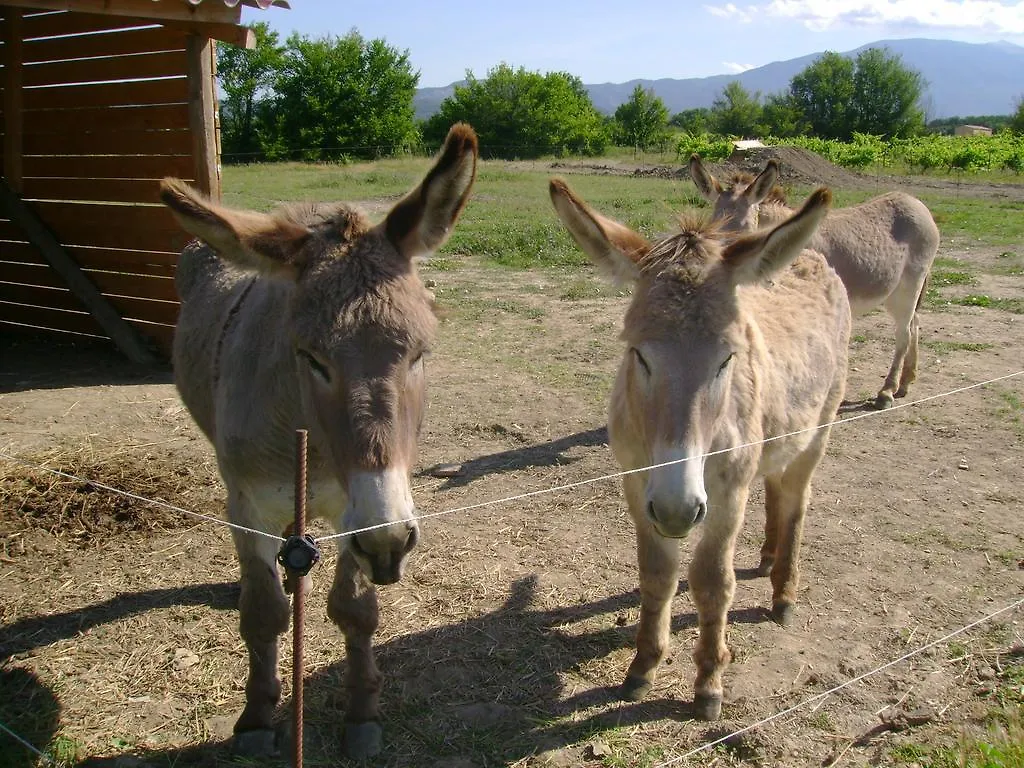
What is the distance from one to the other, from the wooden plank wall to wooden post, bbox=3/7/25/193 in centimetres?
19

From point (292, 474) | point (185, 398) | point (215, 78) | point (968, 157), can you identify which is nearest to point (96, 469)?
point (185, 398)

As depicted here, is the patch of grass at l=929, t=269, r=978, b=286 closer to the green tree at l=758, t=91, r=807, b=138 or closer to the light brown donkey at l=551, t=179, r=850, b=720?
the light brown donkey at l=551, t=179, r=850, b=720

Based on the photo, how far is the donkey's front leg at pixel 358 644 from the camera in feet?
10.2

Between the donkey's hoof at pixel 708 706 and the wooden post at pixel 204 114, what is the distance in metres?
6.03

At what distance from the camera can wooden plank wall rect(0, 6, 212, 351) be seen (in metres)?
7.38

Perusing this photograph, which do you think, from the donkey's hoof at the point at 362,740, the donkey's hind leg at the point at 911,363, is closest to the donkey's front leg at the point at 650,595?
the donkey's hoof at the point at 362,740

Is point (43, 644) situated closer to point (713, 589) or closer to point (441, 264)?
point (713, 589)

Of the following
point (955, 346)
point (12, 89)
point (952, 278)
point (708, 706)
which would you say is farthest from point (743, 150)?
point (708, 706)

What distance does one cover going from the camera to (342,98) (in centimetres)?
4819

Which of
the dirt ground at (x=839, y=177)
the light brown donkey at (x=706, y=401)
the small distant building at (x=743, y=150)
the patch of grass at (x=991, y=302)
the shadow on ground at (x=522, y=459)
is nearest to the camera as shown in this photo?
the light brown donkey at (x=706, y=401)

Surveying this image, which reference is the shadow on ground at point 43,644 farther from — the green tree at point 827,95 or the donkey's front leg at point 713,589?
the green tree at point 827,95

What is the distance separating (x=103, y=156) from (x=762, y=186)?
22.5 feet

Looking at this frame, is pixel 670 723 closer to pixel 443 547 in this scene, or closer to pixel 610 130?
pixel 443 547

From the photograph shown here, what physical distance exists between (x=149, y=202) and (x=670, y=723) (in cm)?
720
